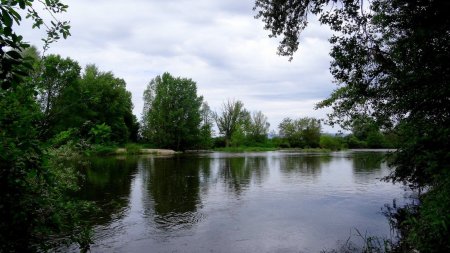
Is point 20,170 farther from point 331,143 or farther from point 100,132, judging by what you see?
point 331,143

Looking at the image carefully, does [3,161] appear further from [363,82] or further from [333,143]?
[333,143]

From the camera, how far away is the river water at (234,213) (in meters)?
10.5

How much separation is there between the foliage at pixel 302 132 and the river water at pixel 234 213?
230 feet

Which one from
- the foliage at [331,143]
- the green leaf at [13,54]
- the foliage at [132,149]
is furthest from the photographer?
the foliage at [331,143]

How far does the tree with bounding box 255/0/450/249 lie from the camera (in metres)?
5.85

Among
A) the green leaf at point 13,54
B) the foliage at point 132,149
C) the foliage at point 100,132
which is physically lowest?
the foliage at point 132,149

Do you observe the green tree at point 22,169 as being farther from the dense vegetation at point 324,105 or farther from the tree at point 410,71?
the tree at point 410,71

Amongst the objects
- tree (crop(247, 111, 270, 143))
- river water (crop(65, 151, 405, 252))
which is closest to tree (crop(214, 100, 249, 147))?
tree (crop(247, 111, 270, 143))

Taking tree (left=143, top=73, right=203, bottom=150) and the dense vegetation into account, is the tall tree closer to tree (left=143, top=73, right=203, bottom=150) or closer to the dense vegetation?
the dense vegetation

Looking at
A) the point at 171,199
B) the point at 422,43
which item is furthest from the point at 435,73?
the point at 171,199

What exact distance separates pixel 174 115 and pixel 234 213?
55323mm

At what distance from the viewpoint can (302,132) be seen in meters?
94.1

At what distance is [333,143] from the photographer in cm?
8881

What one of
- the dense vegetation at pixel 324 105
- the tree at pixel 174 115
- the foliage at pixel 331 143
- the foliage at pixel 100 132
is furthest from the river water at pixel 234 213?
the foliage at pixel 331 143
